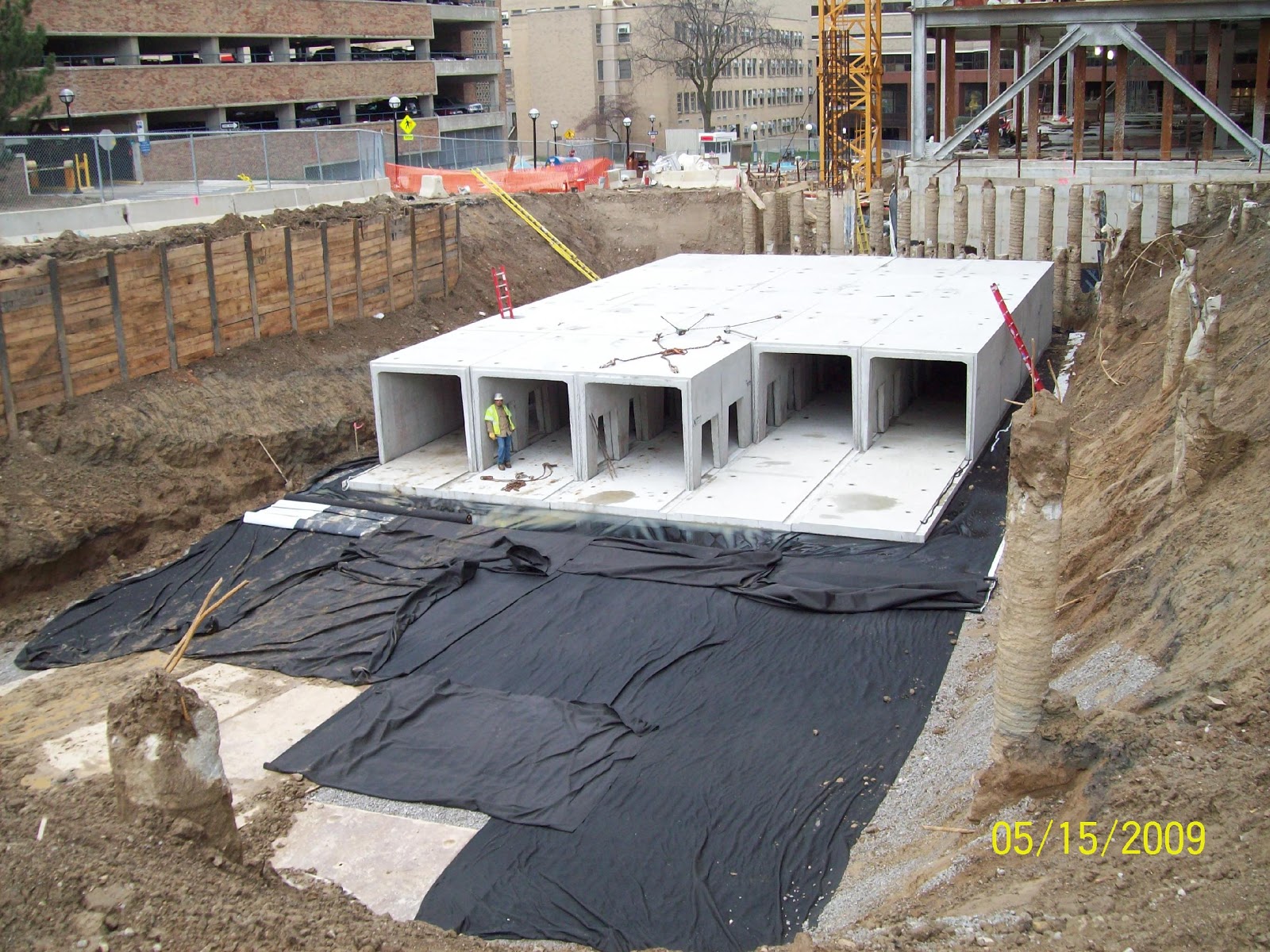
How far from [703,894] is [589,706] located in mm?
3363

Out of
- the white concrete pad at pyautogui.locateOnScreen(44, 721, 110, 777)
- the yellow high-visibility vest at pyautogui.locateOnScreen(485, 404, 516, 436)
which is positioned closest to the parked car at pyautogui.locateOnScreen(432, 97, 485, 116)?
the yellow high-visibility vest at pyautogui.locateOnScreen(485, 404, 516, 436)

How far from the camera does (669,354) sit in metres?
19.6

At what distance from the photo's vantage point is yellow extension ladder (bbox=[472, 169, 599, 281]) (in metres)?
33.7

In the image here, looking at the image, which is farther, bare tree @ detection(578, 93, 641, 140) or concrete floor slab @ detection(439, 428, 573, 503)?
bare tree @ detection(578, 93, 641, 140)

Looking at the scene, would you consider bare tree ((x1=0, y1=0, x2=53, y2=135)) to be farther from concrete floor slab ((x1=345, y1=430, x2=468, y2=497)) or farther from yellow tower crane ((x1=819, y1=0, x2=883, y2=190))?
yellow tower crane ((x1=819, y1=0, x2=883, y2=190))

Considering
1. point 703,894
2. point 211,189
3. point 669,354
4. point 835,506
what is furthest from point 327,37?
point 703,894

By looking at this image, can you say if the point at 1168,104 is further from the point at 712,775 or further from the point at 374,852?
the point at 374,852

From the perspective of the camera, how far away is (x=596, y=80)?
239 ft

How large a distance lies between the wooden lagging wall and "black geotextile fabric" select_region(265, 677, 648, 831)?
357 inches

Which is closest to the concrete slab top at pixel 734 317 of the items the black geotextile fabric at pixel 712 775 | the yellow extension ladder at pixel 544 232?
the yellow extension ladder at pixel 544 232

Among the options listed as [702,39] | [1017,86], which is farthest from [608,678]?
[702,39]

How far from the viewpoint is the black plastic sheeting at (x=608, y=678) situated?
1018 cm

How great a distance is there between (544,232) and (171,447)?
16.5 meters

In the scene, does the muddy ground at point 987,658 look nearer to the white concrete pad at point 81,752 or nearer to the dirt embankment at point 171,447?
the dirt embankment at point 171,447
